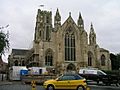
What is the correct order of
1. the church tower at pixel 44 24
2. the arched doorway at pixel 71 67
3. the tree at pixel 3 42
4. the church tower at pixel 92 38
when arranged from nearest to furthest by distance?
the tree at pixel 3 42 < the arched doorway at pixel 71 67 < the church tower at pixel 92 38 < the church tower at pixel 44 24

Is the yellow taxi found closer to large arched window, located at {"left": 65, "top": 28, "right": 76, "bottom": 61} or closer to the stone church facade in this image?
the stone church facade

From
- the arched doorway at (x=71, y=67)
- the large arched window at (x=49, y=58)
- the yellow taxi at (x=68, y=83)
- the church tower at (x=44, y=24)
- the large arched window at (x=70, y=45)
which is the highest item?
the church tower at (x=44, y=24)

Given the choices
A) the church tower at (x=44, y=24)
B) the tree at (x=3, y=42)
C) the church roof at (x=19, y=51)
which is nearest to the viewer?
the tree at (x=3, y=42)

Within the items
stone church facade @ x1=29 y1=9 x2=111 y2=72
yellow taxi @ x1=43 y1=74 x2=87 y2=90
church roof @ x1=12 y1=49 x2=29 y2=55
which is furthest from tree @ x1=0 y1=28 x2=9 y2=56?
church roof @ x1=12 y1=49 x2=29 y2=55

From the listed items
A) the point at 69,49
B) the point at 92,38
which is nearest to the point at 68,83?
the point at 69,49

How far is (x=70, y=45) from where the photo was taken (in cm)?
7344

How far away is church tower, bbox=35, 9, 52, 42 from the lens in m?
81.9

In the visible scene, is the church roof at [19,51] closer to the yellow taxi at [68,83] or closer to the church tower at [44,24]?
the church tower at [44,24]

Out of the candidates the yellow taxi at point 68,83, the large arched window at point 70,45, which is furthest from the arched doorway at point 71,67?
the yellow taxi at point 68,83

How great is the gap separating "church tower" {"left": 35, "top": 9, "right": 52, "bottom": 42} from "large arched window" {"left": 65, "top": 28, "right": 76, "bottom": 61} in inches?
424

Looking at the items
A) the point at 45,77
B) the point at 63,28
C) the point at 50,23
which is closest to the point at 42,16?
the point at 50,23

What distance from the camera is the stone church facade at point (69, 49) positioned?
70.5m

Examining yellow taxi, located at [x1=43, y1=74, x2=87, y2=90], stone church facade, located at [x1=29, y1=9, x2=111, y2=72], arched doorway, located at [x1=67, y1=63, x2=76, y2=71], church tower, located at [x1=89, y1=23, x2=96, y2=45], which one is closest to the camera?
yellow taxi, located at [x1=43, y1=74, x2=87, y2=90]

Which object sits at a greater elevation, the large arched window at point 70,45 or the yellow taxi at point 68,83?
the large arched window at point 70,45
